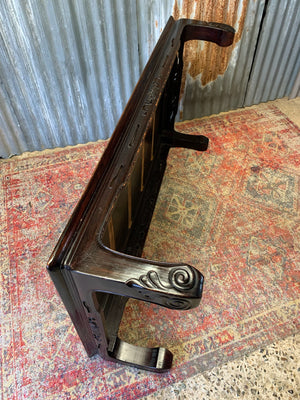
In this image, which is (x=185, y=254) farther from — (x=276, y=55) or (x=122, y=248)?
(x=276, y=55)

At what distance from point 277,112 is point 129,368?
115 inches

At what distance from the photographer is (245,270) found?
212cm

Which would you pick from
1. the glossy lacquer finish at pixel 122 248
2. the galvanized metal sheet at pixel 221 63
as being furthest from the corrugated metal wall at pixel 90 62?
the glossy lacquer finish at pixel 122 248

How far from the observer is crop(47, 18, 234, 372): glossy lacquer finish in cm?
100

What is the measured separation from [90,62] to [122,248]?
1675mm

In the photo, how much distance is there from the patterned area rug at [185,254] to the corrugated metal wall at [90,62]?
0.83 ft

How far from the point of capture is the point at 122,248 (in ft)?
5.71

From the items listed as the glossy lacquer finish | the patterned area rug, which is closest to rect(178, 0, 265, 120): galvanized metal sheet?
the patterned area rug

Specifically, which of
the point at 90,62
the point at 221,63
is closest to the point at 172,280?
the point at 90,62

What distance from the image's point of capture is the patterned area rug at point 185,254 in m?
1.72

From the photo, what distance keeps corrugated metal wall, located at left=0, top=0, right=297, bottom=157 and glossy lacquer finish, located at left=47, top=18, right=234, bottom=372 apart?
21.0 inches

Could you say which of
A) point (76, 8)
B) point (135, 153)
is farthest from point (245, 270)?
point (76, 8)

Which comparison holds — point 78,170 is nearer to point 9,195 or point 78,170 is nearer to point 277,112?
point 9,195

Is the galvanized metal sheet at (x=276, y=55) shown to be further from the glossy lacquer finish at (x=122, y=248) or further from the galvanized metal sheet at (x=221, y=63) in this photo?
the glossy lacquer finish at (x=122, y=248)
